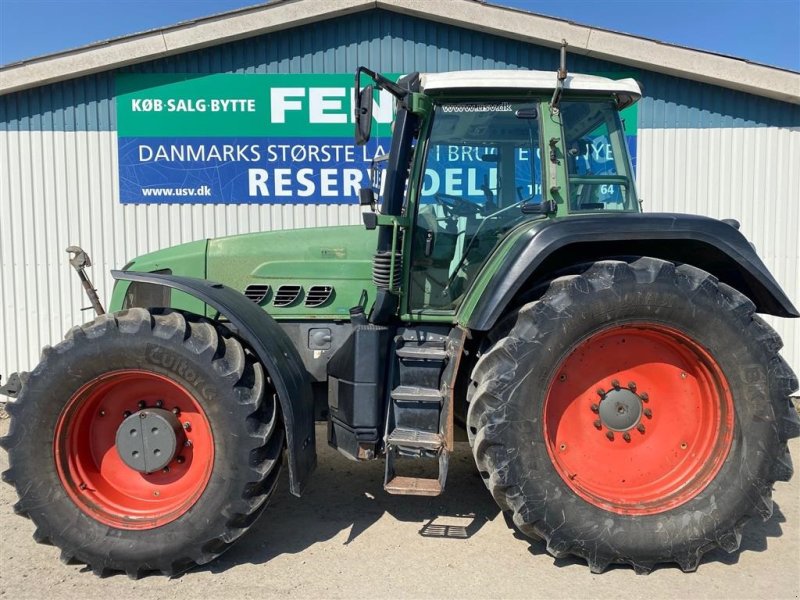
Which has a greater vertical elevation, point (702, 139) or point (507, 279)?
point (702, 139)

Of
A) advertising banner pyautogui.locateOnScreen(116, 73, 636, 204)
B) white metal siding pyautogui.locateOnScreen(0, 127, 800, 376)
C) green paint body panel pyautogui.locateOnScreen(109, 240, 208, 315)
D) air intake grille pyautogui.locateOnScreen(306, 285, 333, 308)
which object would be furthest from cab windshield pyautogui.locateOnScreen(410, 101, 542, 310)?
white metal siding pyautogui.locateOnScreen(0, 127, 800, 376)

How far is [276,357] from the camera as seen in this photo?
2.88m

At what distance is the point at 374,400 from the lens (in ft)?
10.0

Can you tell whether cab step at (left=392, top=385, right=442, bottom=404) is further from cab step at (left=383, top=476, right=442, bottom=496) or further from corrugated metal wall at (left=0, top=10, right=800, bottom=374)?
corrugated metal wall at (left=0, top=10, right=800, bottom=374)

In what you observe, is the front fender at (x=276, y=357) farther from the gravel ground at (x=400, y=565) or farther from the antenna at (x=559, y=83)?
the antenna at (x=559, y=83)

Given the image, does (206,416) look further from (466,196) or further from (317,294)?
(466,196)

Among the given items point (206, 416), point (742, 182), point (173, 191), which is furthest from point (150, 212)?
point (742, 182)

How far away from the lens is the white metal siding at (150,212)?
6.00 metres

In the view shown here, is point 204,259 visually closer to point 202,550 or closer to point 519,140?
point 202,550

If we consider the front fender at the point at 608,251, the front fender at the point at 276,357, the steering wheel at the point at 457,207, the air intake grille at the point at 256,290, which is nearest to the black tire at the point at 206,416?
the front fender at the point at 276,357

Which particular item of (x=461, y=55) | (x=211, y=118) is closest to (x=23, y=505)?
(x=211, y=118)

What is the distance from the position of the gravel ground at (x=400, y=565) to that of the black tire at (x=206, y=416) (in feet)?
0.53

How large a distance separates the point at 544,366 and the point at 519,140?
1.25 m

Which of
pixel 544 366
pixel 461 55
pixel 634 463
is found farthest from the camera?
pixel 461 55
